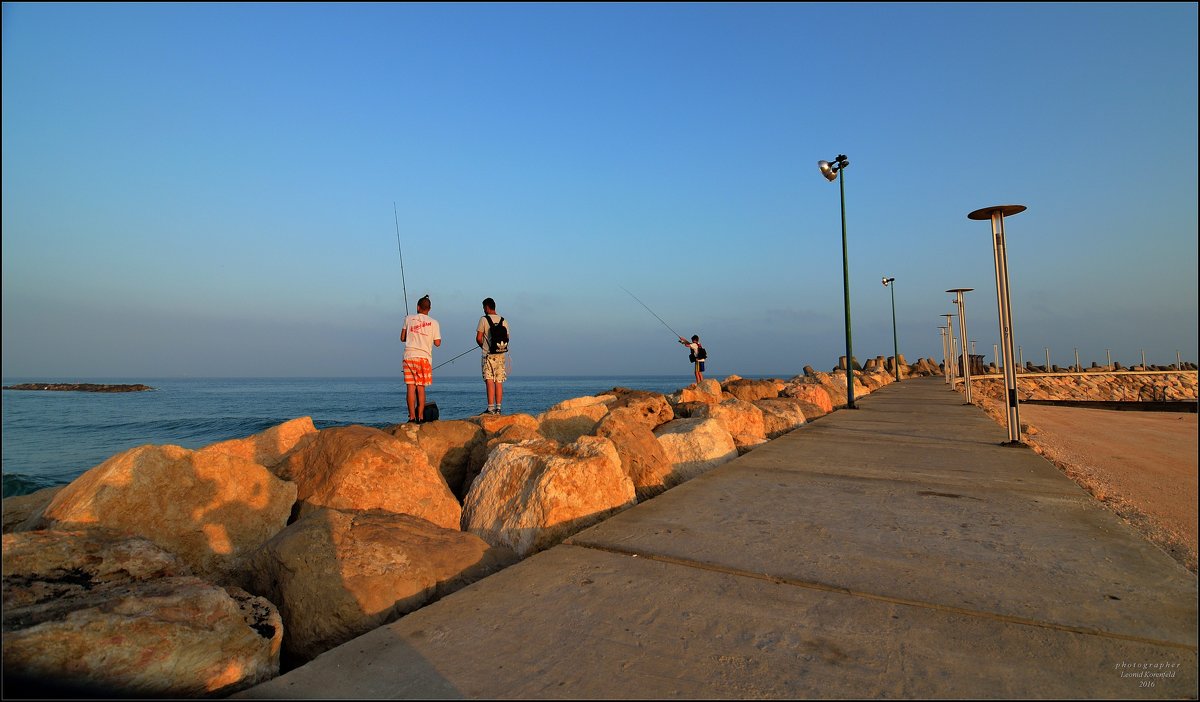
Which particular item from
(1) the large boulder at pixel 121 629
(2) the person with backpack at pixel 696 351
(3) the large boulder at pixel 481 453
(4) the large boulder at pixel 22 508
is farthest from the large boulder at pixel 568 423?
(2) the person with backpack at pixel 696 351

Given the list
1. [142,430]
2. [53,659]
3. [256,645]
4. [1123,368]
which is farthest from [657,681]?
[1123,368]

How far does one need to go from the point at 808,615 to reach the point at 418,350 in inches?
248

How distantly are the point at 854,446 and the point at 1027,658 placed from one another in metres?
4.63

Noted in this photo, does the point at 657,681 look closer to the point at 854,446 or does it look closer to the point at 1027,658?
the point at 1027,658

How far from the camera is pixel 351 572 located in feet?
8.66

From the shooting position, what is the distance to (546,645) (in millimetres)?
2020

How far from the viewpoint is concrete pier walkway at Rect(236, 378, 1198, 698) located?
1.80 metres

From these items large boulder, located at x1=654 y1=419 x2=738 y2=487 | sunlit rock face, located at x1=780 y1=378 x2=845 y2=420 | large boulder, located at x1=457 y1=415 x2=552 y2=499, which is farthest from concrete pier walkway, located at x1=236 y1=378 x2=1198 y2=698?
sunlit rock face, located at x1=780 y1=378 x2=845 y2=420

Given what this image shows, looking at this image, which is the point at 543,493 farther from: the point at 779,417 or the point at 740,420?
the point at 779,417

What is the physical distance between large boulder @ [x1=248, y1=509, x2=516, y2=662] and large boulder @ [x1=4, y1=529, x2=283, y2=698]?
22cm

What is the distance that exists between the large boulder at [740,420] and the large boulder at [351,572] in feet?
13.7

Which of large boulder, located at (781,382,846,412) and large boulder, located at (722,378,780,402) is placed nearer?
large boulder, located at (781,382,846,412)

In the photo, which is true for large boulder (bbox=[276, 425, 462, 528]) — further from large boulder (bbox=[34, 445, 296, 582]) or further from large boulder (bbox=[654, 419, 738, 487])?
large boulder (bbox=[654, 419, 738, 487])

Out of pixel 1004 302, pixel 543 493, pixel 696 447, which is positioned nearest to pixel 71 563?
pixel 543 493
